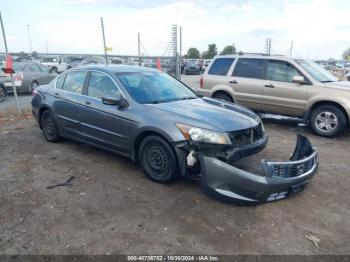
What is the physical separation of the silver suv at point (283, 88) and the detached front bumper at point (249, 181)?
12.4 ft

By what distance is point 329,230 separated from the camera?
3412 mm

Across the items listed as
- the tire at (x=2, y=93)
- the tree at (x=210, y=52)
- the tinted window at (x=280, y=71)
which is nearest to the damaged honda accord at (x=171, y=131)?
the tinted window at (x=280, y=71)

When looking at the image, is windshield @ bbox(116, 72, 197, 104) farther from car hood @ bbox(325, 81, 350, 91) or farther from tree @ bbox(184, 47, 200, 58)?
tree @ bbox(184, 47, 200, 58)

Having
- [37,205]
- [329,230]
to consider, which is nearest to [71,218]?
[37,205]

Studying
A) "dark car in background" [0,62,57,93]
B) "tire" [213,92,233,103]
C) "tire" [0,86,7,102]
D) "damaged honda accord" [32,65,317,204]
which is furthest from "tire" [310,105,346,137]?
"dark car in background" [0,62,57,93]

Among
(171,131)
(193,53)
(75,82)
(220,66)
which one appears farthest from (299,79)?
(193,53)

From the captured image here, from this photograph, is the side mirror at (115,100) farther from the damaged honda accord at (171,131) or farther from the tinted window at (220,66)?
the tinted window at (220,66)

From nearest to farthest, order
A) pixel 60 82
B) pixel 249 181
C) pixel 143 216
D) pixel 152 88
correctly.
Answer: pixel 249 181, pixel 143 216, pixel 152 88, pixel 60 82

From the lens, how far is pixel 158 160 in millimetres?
4352

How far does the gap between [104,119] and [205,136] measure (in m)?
1.78

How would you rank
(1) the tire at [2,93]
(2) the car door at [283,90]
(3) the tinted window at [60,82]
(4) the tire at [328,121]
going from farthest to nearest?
(1) the tire at [2,93], (2) the car door at [283,90], (4) the tire at [328,121], (3) the tinted window at [60,82]

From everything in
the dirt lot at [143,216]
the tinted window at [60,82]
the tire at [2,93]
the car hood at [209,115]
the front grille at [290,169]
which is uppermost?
the tinted window at [60,82]

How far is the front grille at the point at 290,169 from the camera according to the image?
11.8 feet

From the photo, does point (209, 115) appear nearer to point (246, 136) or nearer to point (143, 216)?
point (246, 136)
